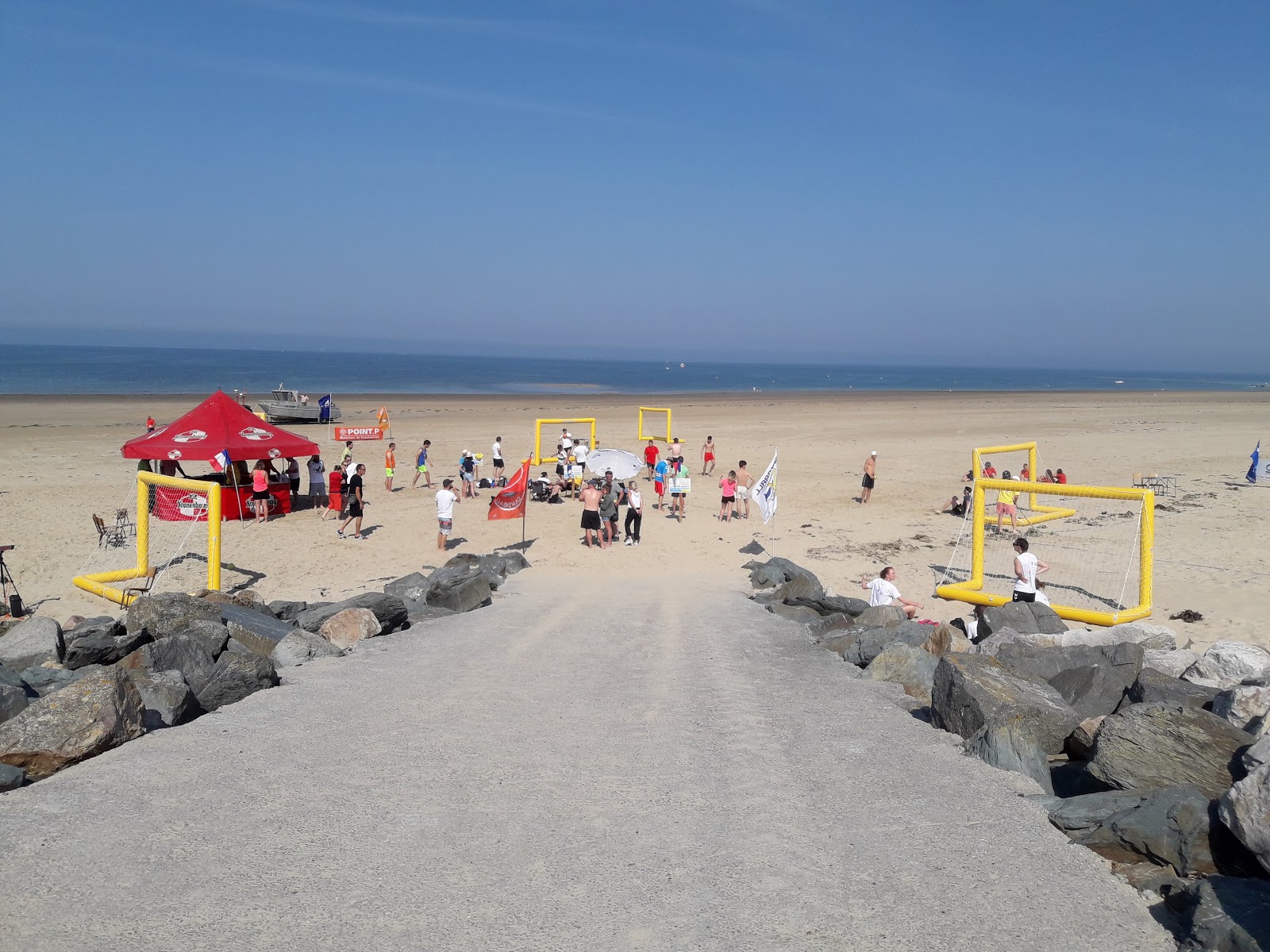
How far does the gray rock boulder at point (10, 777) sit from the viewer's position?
548cm

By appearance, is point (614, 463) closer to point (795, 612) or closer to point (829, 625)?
point (795, 612)

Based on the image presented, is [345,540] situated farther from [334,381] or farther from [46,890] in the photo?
[334,381]

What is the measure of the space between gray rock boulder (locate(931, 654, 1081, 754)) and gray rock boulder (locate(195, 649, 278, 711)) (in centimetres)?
530

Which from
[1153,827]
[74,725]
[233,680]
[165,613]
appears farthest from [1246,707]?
[165,613]

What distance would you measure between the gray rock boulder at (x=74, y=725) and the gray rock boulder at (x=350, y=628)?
322 centimetres

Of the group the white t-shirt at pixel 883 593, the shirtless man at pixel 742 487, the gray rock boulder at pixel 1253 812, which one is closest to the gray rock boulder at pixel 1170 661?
the white t-shirt at pixel 883 593

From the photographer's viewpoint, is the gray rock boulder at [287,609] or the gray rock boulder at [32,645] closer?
the gray rock boulder at [32,645]

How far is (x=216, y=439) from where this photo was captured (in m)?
17.9

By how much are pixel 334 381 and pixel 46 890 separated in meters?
92.0

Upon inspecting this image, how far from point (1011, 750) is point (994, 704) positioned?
18.3 inches

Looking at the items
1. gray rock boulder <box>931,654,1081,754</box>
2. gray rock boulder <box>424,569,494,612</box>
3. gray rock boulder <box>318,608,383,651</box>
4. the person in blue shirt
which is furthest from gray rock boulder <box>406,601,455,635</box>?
the person in blue shirt

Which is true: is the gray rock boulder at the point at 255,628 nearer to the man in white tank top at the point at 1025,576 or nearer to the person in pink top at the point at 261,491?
the person in pink top at the point at 261,491

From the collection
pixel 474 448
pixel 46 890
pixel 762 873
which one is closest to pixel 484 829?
pixel 762 873

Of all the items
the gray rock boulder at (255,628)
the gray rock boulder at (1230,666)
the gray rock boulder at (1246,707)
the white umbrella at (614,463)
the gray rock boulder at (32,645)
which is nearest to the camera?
the gray rock boulder at (1246,707)
